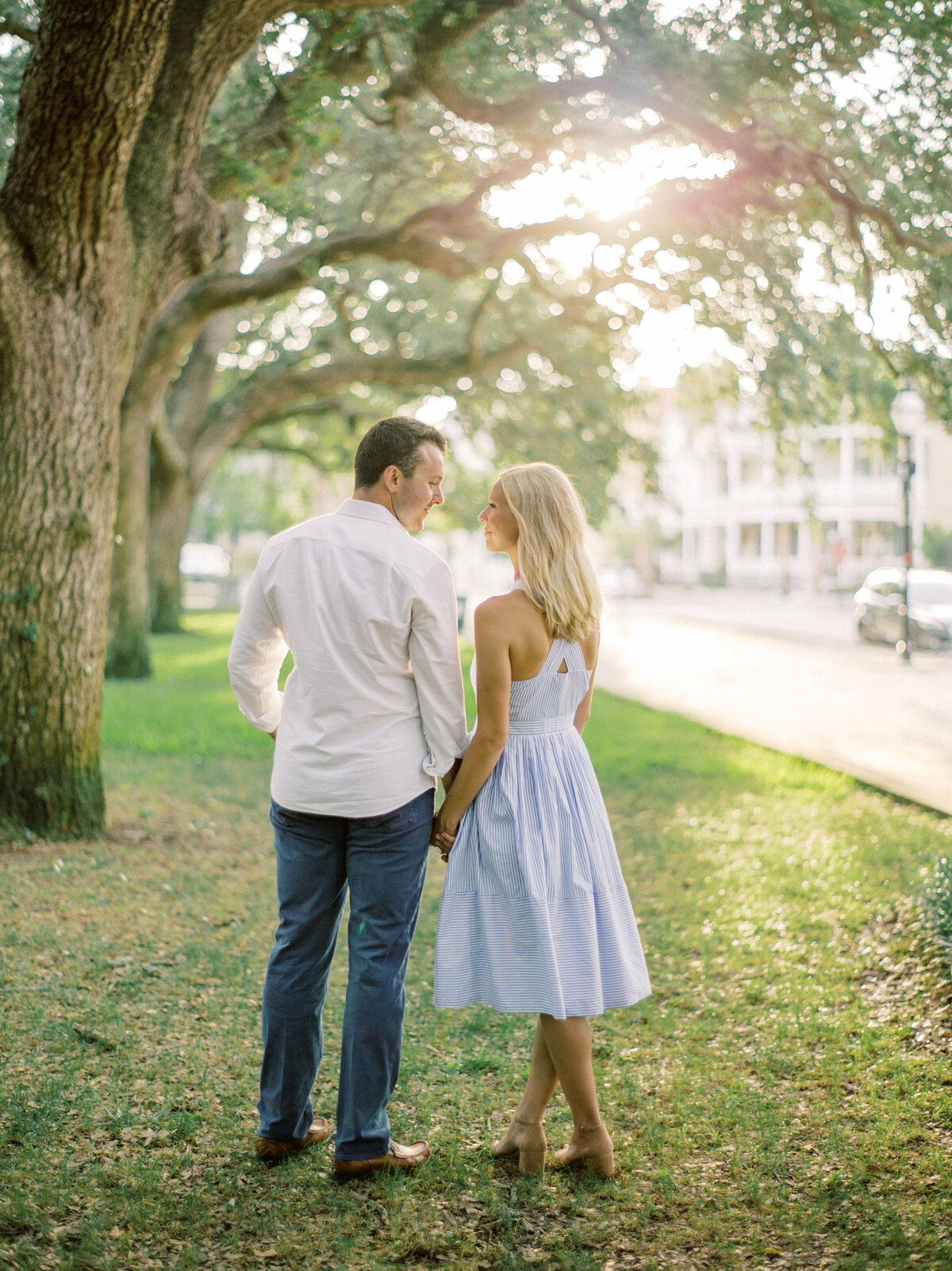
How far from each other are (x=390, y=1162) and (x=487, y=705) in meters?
1.41

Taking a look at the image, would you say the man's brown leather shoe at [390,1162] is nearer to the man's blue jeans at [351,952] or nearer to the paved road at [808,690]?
the man's blue jeans at [351,952]

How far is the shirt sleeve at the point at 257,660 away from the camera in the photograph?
10.1ft

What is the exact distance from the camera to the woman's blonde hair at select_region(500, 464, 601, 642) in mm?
3043

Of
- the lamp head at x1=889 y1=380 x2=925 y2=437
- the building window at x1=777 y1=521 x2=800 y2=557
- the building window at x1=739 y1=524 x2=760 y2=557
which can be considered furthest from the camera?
the building window at x1=739 y1=524 x2=760 y2=557

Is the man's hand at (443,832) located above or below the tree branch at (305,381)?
below

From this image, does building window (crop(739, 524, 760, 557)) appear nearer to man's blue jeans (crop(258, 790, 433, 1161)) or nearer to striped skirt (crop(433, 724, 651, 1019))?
striped skirt (crop(433, 724, 651, 1019))

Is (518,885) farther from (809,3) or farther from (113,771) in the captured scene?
(809,3)

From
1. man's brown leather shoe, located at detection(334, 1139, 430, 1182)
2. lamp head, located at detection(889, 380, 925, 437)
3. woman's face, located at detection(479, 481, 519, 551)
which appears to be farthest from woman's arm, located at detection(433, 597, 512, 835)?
lamp head, located at detection(889, 380, 925, 437)

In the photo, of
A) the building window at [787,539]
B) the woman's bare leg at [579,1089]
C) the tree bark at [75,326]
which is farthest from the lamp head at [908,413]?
the building window at [787,539]

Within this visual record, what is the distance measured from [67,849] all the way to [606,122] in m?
8.05

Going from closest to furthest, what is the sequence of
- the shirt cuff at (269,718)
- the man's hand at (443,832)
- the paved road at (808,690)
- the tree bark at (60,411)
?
the man's hand at (443,832)
the shirt cuff at (269,718)
the tree bark at (60,411)
the paved road at (808,690)

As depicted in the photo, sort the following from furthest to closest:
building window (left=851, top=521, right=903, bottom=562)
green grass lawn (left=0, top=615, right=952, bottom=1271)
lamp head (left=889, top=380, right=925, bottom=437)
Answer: building window (left=851, top=521, right=903, bottom=562) < lamp head (left=889, top=380, right=925, bottom=437) < green grass lawn (left=0, top=615, right=952, bottom=1271)

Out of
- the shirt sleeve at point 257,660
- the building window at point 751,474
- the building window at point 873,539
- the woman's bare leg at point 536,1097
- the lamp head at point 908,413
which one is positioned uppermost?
the building window at point 751,474

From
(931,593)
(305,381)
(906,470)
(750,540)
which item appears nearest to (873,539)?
(750,540)
